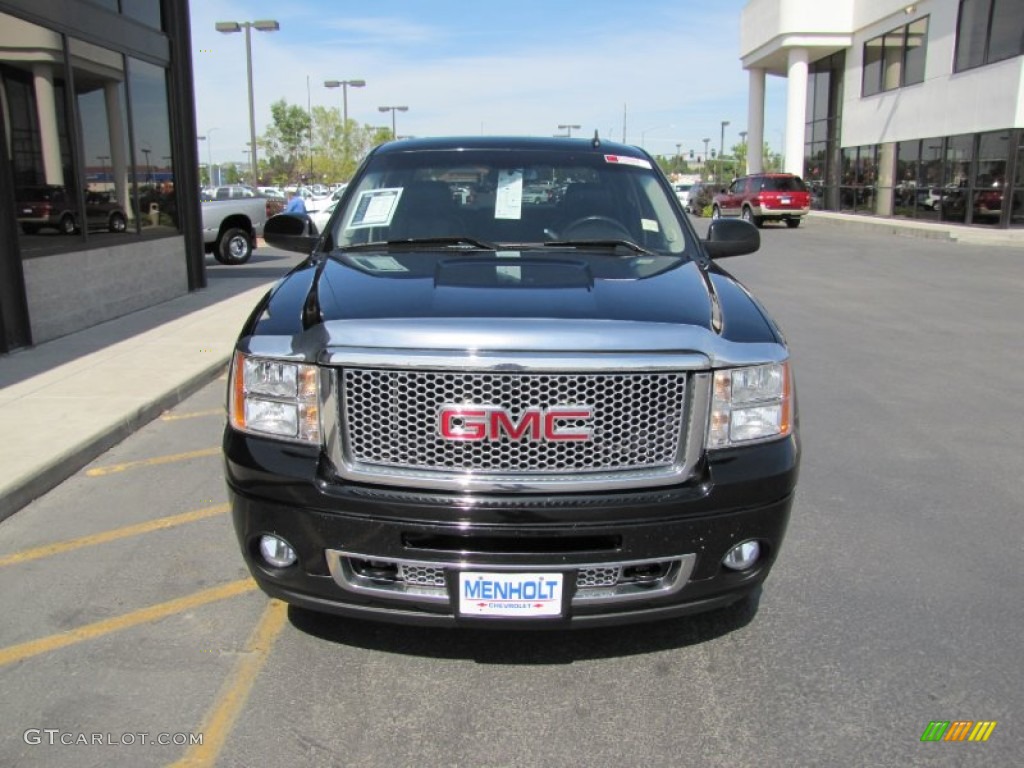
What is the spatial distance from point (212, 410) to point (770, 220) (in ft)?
92.3

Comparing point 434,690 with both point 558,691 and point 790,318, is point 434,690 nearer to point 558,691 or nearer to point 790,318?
point 558,691

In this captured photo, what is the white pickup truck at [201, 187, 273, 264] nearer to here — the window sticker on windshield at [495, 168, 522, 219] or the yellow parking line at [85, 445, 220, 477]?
the yellow parking line at [85, 445, 220, 477]

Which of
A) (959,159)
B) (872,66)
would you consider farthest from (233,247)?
(872,66)

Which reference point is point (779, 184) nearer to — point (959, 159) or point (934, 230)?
point (959, 159)

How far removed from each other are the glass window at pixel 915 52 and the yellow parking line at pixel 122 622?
31.4 m

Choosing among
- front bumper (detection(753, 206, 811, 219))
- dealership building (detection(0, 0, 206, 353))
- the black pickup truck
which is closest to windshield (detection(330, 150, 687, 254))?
the black pickup truck

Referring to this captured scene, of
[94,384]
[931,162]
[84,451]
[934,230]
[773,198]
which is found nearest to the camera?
[84,451]

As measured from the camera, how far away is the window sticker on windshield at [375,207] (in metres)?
4.14

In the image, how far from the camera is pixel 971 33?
26.5 meters

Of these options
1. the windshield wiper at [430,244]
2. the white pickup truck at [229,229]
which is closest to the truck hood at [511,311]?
the windshield wiper at [430,244]

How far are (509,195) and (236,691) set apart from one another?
249 centimetres

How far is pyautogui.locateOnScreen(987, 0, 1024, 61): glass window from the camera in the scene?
23688 millimetres

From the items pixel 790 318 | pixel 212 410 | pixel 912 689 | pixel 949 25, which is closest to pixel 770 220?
pixel 949 25

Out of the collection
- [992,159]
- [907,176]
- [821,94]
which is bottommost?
[907,176]
